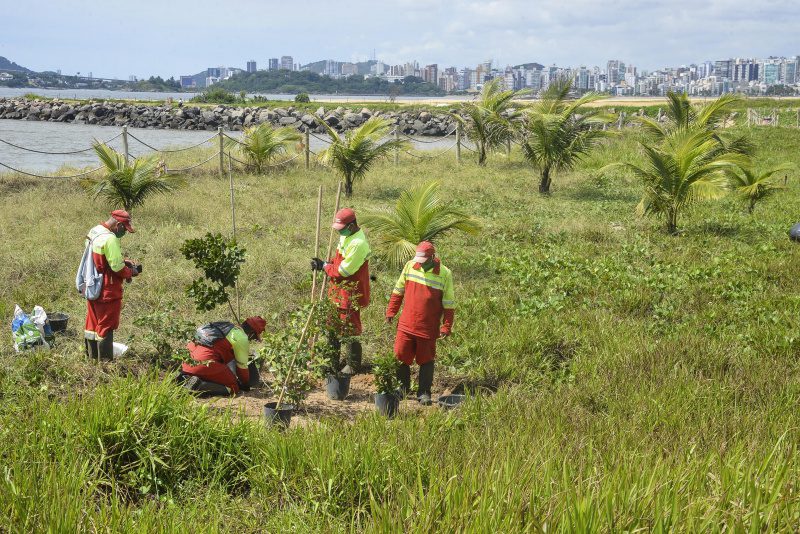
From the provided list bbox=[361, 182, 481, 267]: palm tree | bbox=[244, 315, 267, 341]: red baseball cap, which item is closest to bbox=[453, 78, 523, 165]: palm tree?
→ bbox=[361, 182, 481, 267]: palm tree

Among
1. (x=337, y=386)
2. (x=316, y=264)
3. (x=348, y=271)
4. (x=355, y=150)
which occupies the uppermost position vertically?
(x=355, y=150)

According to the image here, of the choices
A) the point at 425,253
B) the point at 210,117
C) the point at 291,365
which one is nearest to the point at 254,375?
the point at 291,365

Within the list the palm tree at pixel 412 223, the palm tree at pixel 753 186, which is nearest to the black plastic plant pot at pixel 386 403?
the palm tree at pixel 412 223

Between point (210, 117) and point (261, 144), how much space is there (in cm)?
3079

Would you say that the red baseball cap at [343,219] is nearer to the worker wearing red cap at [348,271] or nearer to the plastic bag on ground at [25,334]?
the worker wearing red cap at [348,271]

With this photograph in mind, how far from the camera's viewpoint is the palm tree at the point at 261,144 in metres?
19.3

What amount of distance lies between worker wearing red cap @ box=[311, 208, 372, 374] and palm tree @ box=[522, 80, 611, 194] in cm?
1116

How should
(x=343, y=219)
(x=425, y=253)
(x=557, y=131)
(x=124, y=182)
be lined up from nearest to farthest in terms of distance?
(x=425, y=253) < (x=343, y=219) < (x=124, y=182) < (x=557, y=131)

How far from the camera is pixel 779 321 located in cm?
820

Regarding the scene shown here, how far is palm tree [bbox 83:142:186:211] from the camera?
13.5 metres

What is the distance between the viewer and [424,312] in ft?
22.2

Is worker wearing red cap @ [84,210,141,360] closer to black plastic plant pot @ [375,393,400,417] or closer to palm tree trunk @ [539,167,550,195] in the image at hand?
black plastic plant pot @ [375,393,400,417]

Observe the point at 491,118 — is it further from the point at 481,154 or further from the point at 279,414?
the point at 279,414

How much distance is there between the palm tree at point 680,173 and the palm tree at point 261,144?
9.28 m
